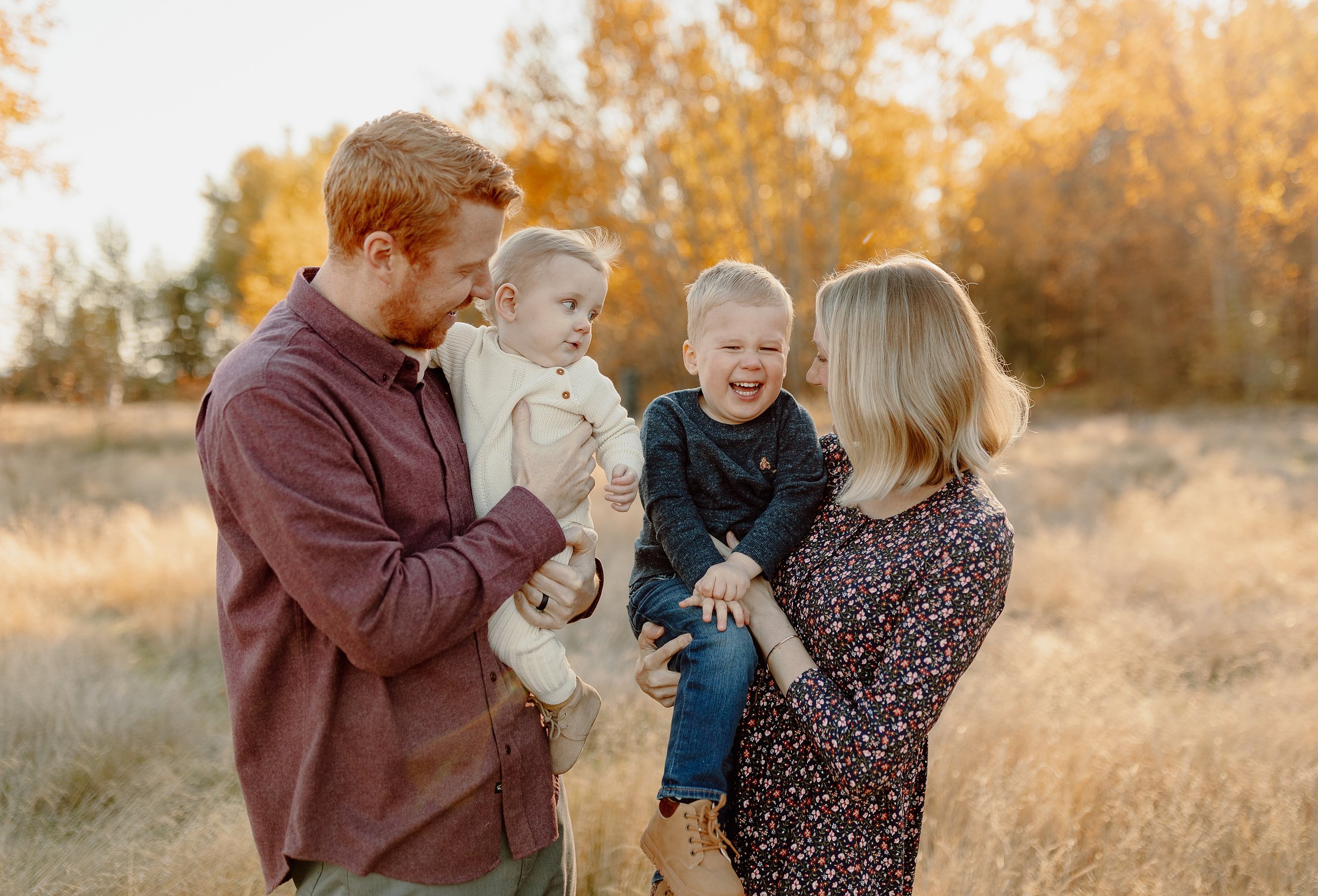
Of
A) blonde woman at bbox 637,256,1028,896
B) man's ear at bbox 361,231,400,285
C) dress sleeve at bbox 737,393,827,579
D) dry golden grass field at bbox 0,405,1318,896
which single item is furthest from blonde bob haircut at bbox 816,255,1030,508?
dry golden grass field at bbox 0,405,1318,896

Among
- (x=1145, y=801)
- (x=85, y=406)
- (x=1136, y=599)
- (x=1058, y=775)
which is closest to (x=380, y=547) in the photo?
(x=1058, y=775)

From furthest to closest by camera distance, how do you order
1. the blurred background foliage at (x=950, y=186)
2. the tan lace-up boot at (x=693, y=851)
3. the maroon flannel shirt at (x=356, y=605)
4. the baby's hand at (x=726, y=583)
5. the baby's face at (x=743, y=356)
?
the blurred background foliage at (x=950, y=186) → the baby's face at (x=743, y=356) → the baby's hand at (x=726, y=583) → the tan lace-up boot at (x=693, y=851) → the maroon flannel shirt at (x=356, y=605)

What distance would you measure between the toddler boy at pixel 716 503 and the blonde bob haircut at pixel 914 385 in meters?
0.30

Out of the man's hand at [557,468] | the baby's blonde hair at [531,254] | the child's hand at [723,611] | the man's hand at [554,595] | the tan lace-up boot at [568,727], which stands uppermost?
the baby's blonde hair at [531,254]

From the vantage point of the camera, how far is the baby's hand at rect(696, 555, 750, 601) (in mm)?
2154

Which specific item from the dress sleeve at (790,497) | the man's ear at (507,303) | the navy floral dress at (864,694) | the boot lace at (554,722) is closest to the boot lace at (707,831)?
the navy floral dress at (864,694)

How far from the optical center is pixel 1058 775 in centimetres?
338

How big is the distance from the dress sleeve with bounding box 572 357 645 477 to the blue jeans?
476 millimetres

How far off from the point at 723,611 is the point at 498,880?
2.58 ft

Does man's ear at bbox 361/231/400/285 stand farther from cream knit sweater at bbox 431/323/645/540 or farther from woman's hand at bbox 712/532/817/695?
woman's hand at bbox 712/532/817/695

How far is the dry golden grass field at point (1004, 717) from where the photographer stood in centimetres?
304

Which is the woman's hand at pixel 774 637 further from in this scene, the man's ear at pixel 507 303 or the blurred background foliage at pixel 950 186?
the blurred background foliage at pixel 950 186

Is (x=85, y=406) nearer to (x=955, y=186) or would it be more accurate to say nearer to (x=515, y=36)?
(x=515, y=36)

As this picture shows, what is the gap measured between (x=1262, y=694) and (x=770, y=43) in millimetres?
9826
